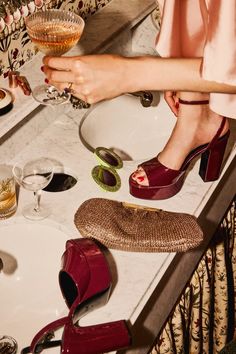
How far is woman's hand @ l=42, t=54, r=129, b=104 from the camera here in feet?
3.55

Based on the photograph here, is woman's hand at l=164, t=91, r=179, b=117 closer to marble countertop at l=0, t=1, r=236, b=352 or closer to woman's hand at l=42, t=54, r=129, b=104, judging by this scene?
marble countertop at l=0, t=1, r=236, b=352

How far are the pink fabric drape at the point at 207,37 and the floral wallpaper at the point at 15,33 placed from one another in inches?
14.9

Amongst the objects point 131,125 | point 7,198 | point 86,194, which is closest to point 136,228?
point 86,194

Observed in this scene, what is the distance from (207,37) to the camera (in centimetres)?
105

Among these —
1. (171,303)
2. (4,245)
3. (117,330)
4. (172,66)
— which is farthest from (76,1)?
(117,330)

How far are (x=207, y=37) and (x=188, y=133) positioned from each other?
0.36 m

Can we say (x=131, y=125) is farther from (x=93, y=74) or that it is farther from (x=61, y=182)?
(x=93, y=74)

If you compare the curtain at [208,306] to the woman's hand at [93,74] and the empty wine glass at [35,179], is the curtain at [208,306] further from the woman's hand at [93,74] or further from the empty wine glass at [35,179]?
the woman's hand at [93,74]

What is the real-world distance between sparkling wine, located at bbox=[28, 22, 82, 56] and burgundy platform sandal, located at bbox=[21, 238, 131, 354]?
0.48 meters

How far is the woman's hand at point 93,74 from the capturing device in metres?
1.08

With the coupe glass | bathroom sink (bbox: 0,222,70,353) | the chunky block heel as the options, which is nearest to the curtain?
the chunky block heel

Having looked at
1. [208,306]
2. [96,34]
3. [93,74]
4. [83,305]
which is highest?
[93,74]

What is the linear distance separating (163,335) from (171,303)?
85 millimetres

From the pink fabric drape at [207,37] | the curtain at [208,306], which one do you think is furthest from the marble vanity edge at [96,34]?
the curtain at [208,306]
